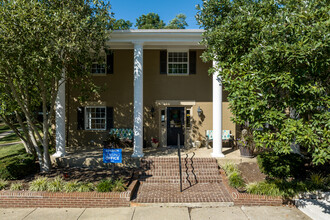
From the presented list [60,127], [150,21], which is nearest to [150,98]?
[60,127]

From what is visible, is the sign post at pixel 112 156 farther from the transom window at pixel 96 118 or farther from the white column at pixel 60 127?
the transom window at pixel 96 118

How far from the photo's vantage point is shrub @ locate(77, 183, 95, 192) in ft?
20.9

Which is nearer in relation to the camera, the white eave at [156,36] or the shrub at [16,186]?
the shrub at [16,186]

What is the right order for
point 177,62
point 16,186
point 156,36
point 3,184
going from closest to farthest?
point 16,186 < point 3,184 < point 156,36 < point 177,62

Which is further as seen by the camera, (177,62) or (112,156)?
(177,62)

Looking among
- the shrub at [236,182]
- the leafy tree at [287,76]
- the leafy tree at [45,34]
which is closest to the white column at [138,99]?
the leafy tree at [45,34]

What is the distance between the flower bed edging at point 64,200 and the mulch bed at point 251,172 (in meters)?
4.03

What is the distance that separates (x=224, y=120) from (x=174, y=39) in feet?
15.5

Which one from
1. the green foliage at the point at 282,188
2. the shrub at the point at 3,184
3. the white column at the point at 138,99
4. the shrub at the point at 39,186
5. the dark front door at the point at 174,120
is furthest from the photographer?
the dark front door at the point at 174,120

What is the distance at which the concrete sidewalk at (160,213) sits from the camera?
18.1 feet

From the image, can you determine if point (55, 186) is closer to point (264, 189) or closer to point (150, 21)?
point (264, 189)

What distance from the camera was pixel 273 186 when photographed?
20.9 feet

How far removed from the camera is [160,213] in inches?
225

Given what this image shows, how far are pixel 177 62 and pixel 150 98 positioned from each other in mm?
2261
